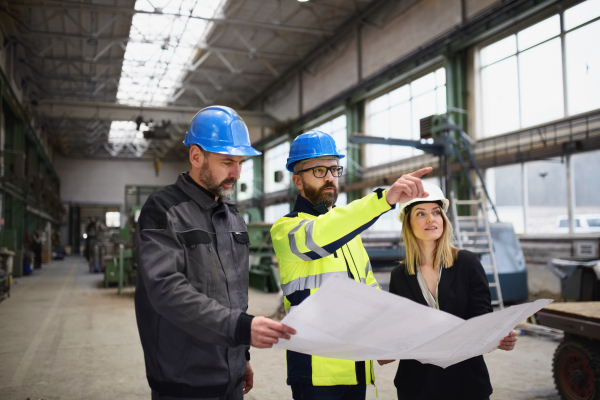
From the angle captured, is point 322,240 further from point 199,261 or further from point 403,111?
point 403,111

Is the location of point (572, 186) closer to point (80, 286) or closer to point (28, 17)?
point (80, 286)

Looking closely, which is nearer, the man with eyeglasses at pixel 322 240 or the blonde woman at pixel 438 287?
the man with eyeglasses at pixel 322 240

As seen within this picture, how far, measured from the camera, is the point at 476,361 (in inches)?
71.9

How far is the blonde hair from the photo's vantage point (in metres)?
1.98

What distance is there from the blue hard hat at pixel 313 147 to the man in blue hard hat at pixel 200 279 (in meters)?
0.30

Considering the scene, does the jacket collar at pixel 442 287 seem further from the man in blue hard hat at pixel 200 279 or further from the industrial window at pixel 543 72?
the industrial window at pixel 543 72

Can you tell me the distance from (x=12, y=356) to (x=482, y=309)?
556 centimetres

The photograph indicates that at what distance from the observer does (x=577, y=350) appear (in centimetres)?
332

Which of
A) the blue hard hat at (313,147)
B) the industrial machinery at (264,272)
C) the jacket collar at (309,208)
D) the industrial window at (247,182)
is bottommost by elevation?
the industrial machinery at (264,272)

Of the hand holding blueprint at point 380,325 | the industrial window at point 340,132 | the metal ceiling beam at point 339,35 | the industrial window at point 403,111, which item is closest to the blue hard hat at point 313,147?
the hand holding blueprint at point 380,325

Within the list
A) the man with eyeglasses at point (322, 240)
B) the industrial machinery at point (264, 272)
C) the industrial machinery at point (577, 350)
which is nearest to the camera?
the man with eyeglasses at point (322, 240)

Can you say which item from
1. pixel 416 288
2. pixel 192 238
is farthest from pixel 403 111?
pixel 192 238

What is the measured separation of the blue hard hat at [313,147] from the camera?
2014 mm

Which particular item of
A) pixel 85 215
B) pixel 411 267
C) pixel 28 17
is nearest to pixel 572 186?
pixel 411 267
